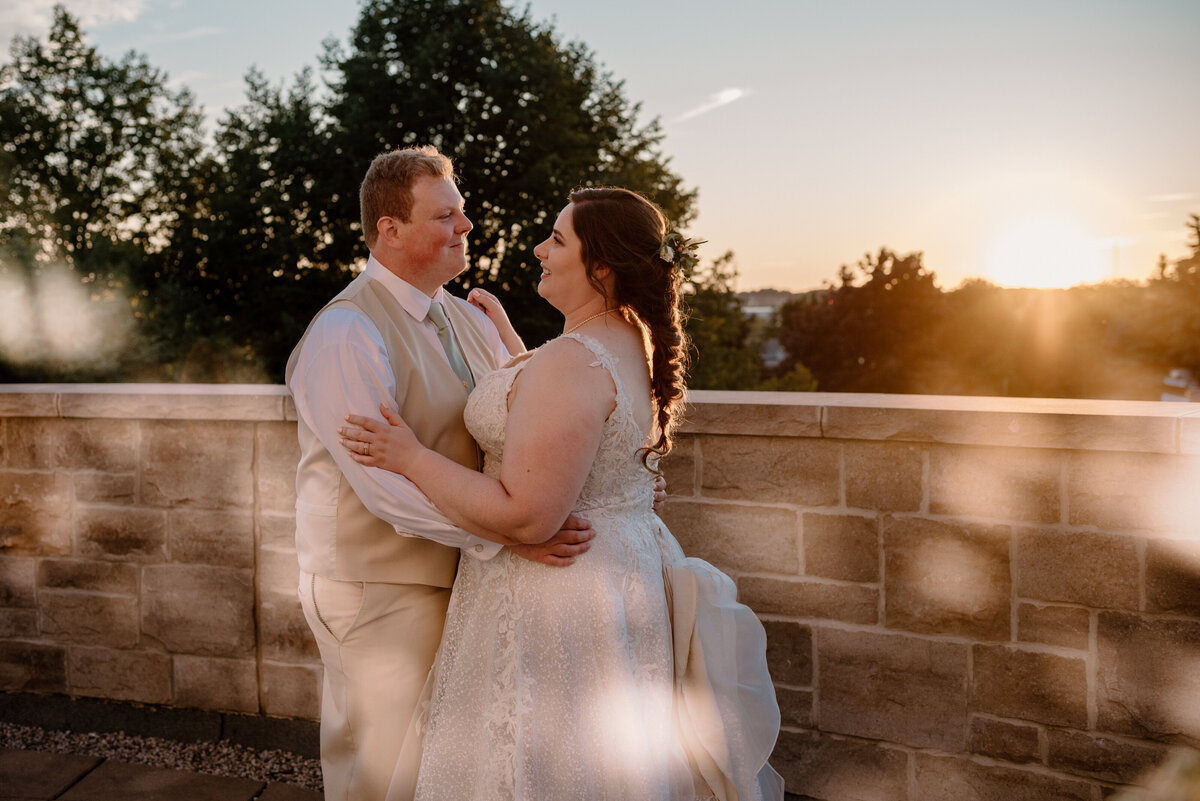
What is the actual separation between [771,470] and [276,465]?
1985 millimetres

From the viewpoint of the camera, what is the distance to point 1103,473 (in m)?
2.56

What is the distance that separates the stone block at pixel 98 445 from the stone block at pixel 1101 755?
365cm

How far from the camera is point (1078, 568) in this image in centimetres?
262

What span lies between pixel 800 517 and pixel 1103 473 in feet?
3.01

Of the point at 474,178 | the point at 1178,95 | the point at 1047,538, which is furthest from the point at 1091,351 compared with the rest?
the point at 1047,538

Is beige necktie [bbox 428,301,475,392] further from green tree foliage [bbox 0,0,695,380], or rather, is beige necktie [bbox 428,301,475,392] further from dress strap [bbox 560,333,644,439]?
green tree foliage [bbox 0,0,695,380]

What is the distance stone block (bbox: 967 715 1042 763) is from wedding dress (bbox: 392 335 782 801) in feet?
3.19

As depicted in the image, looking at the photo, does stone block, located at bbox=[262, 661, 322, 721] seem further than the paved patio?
Yes

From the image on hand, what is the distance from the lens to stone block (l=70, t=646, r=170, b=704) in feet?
12.3

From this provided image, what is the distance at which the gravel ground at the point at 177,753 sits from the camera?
138 inches

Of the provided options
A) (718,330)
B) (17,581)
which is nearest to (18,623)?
(17,581)

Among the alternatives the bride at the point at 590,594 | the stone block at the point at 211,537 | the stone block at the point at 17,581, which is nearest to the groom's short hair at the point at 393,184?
the bride at the point at 590,594

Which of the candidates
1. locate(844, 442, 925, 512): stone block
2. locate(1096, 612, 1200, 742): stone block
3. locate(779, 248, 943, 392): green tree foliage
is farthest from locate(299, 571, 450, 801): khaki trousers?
locate(779, 248, 943, 392): green tree foliage

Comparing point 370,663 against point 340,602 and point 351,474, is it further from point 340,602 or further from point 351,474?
point 351,474
